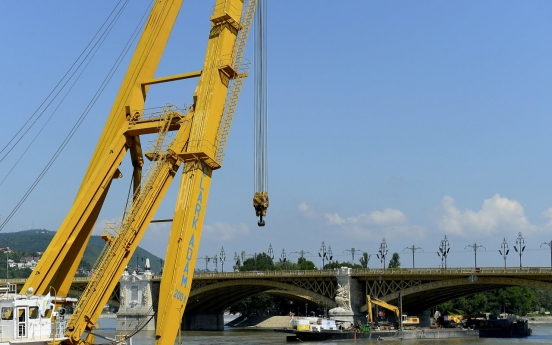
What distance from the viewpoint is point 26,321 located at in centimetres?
3138

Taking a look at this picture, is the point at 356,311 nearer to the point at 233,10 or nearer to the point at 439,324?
the point at 439,324

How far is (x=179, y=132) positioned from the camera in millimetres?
38062

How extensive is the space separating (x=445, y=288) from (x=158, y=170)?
212 feet

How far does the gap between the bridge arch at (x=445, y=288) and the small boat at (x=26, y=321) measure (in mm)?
63563

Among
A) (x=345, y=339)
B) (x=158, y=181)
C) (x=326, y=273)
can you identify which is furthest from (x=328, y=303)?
(x=158, y=181)

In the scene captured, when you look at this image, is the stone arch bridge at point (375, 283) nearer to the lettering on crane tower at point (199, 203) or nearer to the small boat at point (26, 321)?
the lettering on crane tower at point (199, 203)

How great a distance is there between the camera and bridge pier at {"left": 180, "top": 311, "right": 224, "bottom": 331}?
120m

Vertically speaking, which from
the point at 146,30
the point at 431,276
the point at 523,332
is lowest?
the point at 523,332

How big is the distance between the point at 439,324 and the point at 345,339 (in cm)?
2007

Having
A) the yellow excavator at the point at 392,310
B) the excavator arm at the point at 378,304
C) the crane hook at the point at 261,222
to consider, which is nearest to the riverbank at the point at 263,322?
the yellow excavator at the point at 392,310

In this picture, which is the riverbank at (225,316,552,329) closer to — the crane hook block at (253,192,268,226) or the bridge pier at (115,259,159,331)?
Answer: the bridge pier at (115,259,159,331)

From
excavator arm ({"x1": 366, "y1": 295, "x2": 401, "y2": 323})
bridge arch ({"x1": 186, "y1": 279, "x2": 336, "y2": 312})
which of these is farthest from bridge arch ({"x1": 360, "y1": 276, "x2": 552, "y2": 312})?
bridge arch ({"x1": 186, "y1": 279, "x2": 336, "y2": 312})

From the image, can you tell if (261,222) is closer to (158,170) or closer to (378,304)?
(158,170)

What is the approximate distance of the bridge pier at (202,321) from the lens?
120 meters
